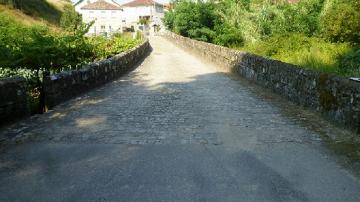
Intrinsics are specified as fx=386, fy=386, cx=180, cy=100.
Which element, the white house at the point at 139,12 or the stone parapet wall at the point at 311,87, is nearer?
the stone parapet wall at the point at 311,87

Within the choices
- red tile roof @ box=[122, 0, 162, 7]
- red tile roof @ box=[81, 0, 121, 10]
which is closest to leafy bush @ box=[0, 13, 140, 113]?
red tile roof @ box=[81, 0, 121, 10]

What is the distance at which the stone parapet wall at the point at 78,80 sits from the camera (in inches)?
360

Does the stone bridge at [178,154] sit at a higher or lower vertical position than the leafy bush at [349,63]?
lower

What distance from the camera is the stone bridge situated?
182 inches

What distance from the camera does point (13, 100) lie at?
25.1ft

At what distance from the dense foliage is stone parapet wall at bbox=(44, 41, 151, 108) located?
6706mm

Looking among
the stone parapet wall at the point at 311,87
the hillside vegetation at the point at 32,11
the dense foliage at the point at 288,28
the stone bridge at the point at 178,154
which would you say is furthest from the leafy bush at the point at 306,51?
the hillside vegetation at the point at 32,11

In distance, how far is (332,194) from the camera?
15.0ft

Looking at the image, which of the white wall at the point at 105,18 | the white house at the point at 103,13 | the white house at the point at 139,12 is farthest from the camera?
the white house at the point at 139,12

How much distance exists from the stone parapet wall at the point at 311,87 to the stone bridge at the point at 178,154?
0.27 meters

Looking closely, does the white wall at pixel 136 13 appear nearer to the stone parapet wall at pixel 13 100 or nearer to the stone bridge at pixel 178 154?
the stone bridge at pixel 178 154

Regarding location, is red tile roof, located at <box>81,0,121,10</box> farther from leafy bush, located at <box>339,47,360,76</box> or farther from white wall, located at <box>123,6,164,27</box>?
leafy bush, located at <box>339,47,360,76</box>

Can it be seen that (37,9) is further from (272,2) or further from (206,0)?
(272,2)

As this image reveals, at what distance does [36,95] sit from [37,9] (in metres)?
63.7
